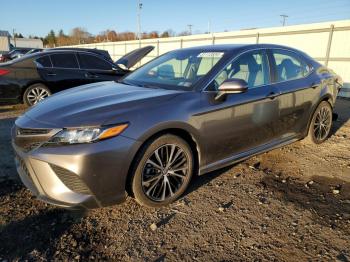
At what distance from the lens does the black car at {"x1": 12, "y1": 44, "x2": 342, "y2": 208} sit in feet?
9.19

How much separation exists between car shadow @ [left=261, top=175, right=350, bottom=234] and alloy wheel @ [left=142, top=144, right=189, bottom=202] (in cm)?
113

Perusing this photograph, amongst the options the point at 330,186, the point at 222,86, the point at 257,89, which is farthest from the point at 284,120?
the point at 222,86

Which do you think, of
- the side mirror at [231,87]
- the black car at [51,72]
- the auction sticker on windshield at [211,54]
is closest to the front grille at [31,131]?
the side mirror at [231,87]

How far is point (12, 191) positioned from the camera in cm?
362

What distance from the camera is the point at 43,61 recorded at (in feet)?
26.1

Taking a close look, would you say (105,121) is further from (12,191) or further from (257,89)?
(257,89)

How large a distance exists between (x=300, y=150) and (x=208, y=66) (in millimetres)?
2335

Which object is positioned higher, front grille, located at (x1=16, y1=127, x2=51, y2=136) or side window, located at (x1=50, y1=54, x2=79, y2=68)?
side window, located at (x1=50, y1=54, x2=79, y2=68)

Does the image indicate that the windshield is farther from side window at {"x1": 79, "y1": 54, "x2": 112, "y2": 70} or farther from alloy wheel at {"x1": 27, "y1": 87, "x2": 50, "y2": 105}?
alloy wheel at {"x1": 27, "y1": 87, "x2": 50, "y2": 105}

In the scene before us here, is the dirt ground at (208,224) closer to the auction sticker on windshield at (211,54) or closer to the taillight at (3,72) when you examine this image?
the auction sticker on windshield at (211,54)

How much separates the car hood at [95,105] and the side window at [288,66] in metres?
1.75

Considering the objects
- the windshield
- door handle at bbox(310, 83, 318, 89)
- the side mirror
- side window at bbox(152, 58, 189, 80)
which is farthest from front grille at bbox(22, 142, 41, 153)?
door handle at bbox(310, 83, 318, 89)

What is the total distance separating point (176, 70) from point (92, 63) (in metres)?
4.78

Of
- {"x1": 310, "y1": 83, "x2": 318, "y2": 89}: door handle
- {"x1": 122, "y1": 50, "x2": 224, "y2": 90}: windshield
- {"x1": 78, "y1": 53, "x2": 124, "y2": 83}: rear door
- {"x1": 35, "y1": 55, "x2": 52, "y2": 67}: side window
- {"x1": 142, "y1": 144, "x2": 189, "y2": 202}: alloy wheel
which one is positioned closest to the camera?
{"x1": 142, "y1": 144, "x2": 189, "y2": 202}: alloy wheel
